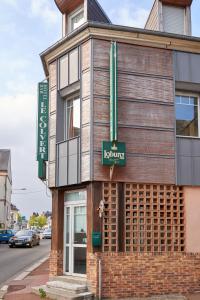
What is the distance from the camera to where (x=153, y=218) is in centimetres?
1279

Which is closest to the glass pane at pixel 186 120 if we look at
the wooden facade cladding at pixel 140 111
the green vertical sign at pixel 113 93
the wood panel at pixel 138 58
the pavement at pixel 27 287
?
the wooden facade cladding at pixel 140 111

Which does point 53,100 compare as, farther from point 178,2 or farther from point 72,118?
point 178,2

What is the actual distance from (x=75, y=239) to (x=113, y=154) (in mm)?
2869

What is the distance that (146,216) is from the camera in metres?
12.8

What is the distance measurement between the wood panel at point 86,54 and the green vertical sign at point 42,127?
105 inches

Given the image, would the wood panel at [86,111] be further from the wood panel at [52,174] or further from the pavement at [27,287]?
the pavement at [27,287]

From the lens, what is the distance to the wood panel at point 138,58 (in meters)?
13.1

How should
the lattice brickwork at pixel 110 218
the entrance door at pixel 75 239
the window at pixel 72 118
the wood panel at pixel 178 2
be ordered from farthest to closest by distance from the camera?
the wood panel at pixel 178 2 → the window at pixel 72 118 → the entrance door at pixel 75 239 → the lattice brickwork at pixel 110 218

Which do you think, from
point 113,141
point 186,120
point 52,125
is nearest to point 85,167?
point 113,141

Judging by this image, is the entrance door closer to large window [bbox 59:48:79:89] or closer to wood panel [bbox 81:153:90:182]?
wood panel [bbox 81:153:90:182]

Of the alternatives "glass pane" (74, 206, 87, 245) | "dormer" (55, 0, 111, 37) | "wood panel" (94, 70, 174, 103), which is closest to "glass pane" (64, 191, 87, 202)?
"glass pane" (74, 206, 87, 245)

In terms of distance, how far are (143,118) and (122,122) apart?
0.65 metres

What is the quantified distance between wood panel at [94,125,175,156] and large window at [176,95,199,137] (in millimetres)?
609

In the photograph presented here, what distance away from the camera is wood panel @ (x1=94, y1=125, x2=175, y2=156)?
12.7m
